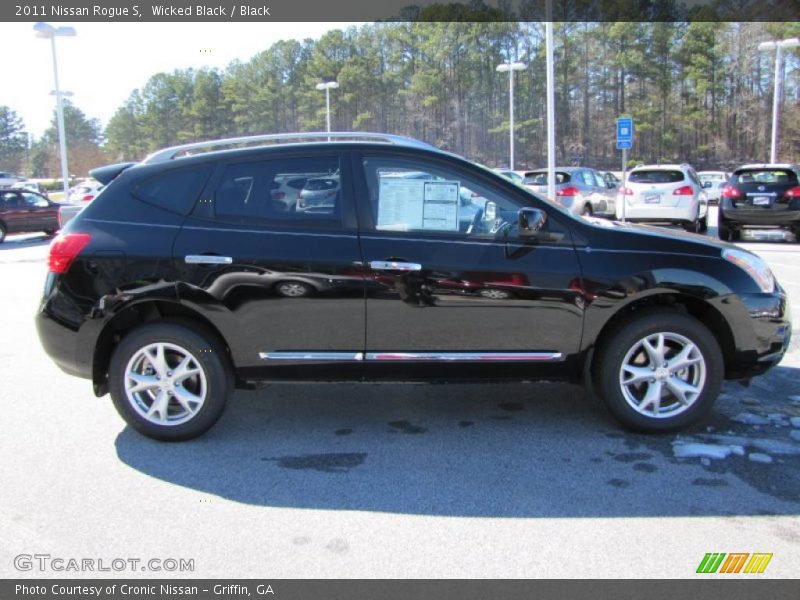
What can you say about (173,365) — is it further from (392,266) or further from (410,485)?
(410,485)

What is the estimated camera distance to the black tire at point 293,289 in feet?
13.9

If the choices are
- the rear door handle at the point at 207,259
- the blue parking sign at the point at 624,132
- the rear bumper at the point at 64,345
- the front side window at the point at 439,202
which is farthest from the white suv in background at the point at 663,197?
the rear bumper at the point at 64,345

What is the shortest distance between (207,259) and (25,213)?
1942 cm

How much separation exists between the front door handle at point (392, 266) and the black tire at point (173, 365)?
3.59 ft

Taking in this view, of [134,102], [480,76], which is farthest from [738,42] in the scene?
[134,102]

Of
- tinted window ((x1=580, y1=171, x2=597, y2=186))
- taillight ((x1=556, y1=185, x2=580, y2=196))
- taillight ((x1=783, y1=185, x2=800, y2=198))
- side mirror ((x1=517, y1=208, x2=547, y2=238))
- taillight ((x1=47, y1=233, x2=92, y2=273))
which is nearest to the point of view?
side mirror ((x1=517, y1=208, x2=547, y2=238))

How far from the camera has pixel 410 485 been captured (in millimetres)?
3791

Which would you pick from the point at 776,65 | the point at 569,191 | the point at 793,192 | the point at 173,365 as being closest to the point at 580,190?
the point at 569,191

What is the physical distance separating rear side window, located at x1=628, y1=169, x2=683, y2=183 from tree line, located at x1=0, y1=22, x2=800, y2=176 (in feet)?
149

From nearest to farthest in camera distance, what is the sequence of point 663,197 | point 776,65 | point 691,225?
1. point 663,197
2. point 691,225
3. point 776,65

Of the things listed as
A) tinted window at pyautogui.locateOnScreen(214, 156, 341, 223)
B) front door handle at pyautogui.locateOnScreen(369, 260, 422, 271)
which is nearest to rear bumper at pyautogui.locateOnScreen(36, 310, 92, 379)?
tinted window at pyautogui.locateOnScreen(214, 156, 341, 223)

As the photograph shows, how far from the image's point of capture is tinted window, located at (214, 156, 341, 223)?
4367 millimetres

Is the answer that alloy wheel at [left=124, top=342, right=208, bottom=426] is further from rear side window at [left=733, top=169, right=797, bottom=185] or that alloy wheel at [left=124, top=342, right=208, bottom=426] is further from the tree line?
the tree line
